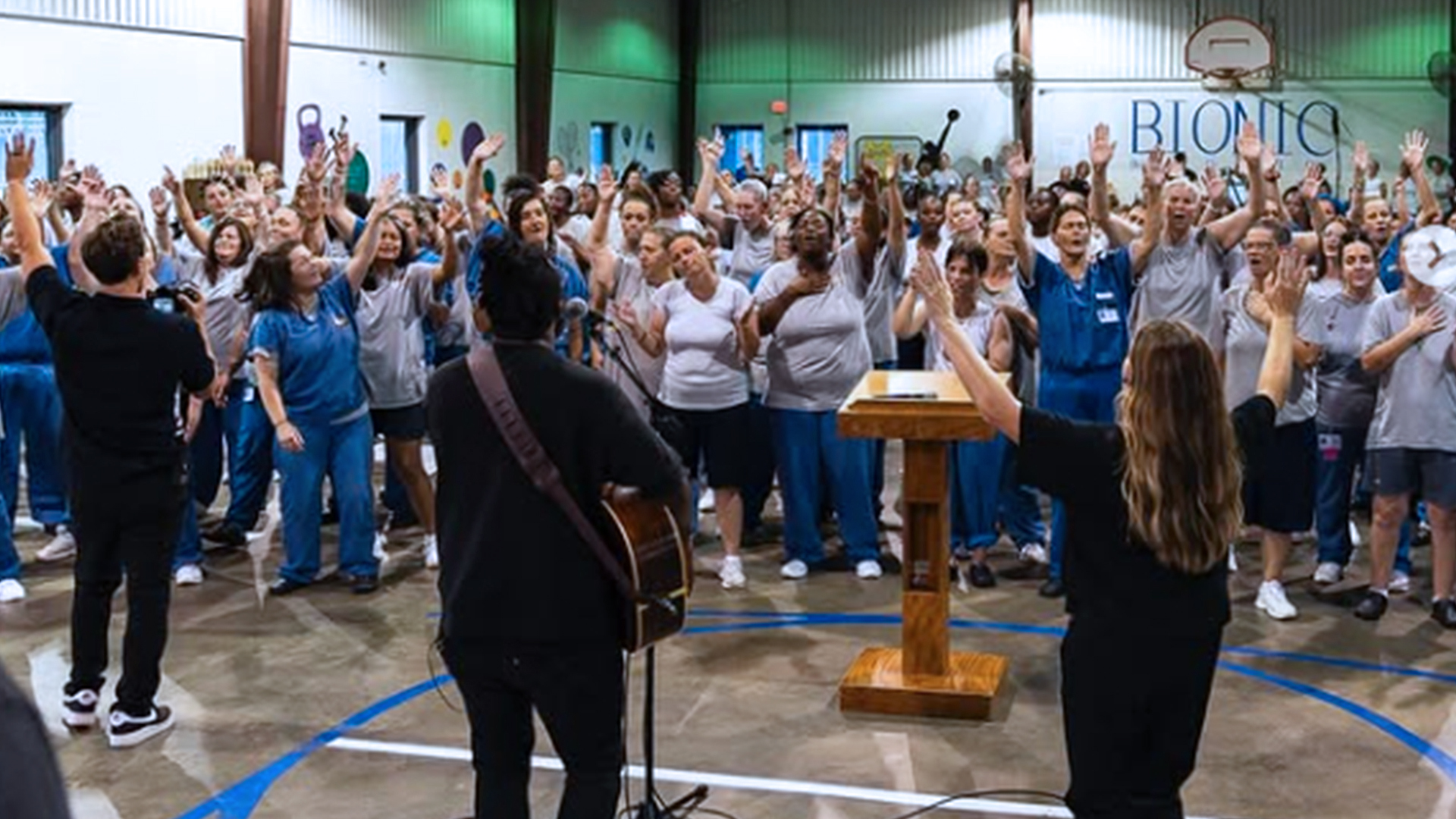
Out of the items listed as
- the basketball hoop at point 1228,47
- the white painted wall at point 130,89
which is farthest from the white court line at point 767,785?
the basketball hoop at point 1228,47

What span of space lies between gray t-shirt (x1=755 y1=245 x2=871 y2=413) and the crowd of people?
1cm

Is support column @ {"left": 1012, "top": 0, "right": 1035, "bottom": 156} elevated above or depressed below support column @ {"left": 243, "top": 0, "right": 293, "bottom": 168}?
above

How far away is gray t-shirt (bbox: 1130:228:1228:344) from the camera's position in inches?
283

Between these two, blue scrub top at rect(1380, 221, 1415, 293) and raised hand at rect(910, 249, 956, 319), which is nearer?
raised hand at rect(910, 249, 956, 319)

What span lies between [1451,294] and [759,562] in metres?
3.32

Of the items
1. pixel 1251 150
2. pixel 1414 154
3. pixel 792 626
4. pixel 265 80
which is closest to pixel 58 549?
pixel 792 626

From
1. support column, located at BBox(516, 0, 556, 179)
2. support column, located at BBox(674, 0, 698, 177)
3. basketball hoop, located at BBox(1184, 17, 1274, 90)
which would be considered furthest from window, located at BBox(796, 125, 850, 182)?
support column, located at BBox(516, 0, 556, 179)

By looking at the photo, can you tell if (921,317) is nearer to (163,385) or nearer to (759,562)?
(759,562)

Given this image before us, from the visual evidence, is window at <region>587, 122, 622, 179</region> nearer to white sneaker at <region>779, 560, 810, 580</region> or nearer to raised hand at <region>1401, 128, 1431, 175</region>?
raised hand at <region>1401, 128, 1431, 175</region>

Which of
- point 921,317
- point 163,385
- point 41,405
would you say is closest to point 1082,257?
point 921,317

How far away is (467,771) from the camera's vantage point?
5152mm

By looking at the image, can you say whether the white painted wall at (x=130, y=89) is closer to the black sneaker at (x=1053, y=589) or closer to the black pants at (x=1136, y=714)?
the black sneaker at (x=1053, y=589)

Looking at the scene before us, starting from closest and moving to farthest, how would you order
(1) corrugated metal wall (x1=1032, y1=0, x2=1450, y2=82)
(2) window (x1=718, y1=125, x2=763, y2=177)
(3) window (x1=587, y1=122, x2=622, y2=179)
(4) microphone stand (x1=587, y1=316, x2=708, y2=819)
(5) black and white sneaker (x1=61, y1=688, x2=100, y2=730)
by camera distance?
(4) microphone stand (x1=587, y1=316, x2=708, y2=819), (5) black and white sneaker (x1=61, y1=688, x2=100, y2=730), (3) window (x1=587, y1=122, x2=622, y2=179), (1) corrugated metal wall (x1=1032, y1=0, x2=1450, y2=82), (2) window (x1=718, y1=125, x2=763, y2=177)

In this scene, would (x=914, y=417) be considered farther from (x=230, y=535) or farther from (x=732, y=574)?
(x=230, y=535)
